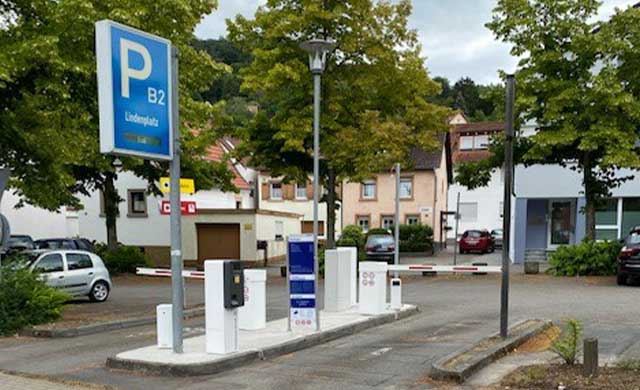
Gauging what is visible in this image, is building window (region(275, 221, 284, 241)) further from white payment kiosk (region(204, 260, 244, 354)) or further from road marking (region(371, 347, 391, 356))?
white payment kiosk (region(204, 260, 244, 354))

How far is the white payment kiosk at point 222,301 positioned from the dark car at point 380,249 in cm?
2433

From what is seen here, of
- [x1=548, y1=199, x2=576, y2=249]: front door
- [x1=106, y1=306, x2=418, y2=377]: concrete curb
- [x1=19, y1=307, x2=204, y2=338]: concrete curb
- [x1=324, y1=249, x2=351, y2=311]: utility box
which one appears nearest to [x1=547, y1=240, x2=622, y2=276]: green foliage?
[x1=548, y1=199, x2=576, y2=249]: front door

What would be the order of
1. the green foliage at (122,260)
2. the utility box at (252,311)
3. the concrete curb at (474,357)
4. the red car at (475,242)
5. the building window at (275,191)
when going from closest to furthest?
the concrete curb at (474,357)
the utility box at (252,311)
the green foliage at (122,260)
the red car at (475,242)
the building window at (275,191)

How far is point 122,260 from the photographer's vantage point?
92.5ft

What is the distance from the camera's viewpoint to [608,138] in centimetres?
1988

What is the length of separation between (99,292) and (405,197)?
107ft

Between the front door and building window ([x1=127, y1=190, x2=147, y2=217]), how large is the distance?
21649 millimetres

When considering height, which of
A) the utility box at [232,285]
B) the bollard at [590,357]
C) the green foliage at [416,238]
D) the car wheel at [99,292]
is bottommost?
the green foliage at [416,238]

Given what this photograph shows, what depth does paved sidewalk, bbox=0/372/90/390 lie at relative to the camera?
24.4 feet

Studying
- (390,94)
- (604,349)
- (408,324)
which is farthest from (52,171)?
(390,94)

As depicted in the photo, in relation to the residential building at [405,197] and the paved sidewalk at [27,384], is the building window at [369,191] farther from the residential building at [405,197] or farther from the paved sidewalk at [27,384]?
the paved sidewalk at [27,384]

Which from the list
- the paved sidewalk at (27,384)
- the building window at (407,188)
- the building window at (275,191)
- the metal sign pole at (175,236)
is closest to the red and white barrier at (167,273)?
the metal sign pole at (175,236)

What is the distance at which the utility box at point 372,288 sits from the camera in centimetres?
1258

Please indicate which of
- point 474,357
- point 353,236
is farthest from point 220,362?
point 353,236
